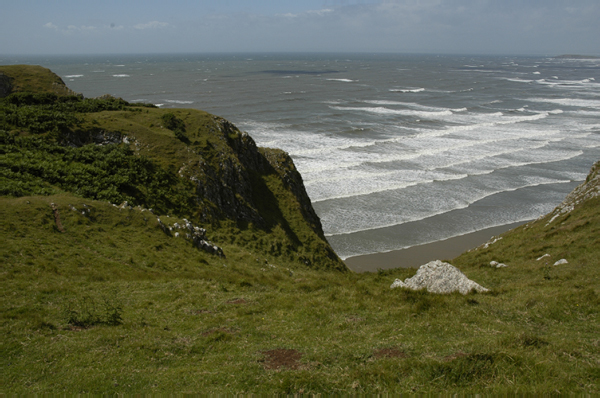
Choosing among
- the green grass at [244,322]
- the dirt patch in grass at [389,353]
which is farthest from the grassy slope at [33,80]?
the dirt patch in grass at [389,353]

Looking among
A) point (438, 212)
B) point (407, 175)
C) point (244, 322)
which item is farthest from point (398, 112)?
point (244, 322)

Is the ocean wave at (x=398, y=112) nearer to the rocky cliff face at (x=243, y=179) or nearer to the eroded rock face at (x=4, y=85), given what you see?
the rocky cliff face at (x=243, y=179)

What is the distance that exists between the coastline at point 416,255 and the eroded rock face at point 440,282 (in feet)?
43.0

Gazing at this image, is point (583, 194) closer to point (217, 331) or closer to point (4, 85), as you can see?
point (217, 331)

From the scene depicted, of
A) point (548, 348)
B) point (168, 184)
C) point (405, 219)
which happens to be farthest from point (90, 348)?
point (405, 219)

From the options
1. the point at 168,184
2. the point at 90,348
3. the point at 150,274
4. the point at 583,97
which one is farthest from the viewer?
the point at 583,97

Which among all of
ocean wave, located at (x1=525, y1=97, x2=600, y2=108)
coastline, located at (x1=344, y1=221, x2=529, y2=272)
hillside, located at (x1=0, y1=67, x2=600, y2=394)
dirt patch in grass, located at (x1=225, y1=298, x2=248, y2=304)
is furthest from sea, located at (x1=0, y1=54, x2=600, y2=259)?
dirt patch in grass, located at (x1=225, y1=298, x2=248, y2=304)

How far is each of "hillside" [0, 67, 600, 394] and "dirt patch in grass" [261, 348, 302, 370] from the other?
0.17 feet

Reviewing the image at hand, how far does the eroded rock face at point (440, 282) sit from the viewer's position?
47.1 feet

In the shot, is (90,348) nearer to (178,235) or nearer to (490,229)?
(178,235)

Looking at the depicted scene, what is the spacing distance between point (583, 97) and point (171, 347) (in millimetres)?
147997

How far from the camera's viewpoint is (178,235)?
62.7ft

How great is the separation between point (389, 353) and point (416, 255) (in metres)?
22.6

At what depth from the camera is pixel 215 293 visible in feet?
47.2
